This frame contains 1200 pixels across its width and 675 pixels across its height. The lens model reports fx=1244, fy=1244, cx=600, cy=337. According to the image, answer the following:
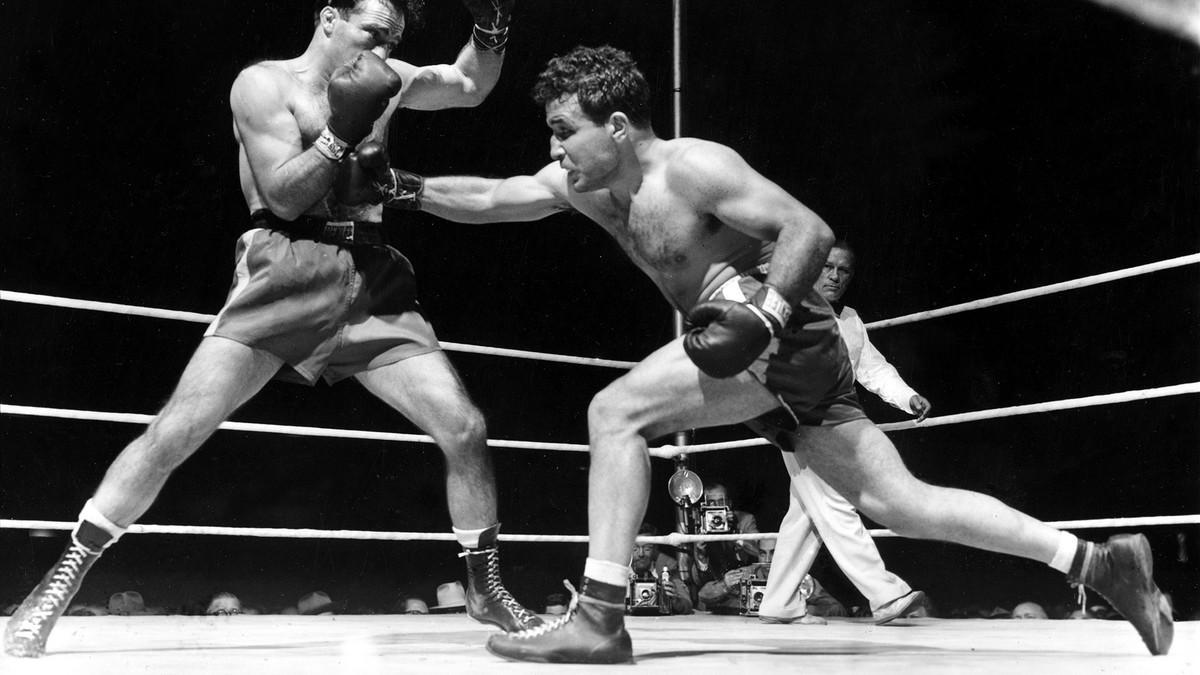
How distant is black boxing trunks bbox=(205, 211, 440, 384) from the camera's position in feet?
7.20

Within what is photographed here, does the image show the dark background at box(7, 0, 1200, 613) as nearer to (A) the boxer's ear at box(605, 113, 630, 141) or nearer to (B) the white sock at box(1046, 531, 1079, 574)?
(B) the white sock at box(1046, 531, 1079, 574)

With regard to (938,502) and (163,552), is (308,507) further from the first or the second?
(938,502)

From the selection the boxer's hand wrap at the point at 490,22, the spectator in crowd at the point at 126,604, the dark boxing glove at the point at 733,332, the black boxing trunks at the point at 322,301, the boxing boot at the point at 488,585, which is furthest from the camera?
the spectator in crowd at the point at 126,604

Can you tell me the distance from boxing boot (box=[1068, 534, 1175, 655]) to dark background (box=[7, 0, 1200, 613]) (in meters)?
1.45

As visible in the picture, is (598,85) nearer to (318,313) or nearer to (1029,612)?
(318,313)

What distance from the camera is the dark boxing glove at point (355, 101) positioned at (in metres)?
2.09

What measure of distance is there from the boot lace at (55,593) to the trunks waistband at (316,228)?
65cm

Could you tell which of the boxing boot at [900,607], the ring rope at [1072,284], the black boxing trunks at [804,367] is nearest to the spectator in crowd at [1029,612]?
the boxing boot at [900,607]

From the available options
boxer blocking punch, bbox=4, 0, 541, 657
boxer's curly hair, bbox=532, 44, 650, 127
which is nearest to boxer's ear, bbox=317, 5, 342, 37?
boxer blocking punch, bbox=4, 0, 541, 657

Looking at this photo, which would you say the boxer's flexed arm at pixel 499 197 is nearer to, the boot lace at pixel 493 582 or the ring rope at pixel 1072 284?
the boot lace at pixel 493 582

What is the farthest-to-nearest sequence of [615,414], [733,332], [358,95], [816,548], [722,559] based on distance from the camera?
[722,559] < [816,548] < [358,95] < [615,414] < [733,332]

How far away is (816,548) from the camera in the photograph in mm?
3258

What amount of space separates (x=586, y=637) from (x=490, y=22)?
1.32 meters

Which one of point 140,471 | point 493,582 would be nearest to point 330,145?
point 140,471
